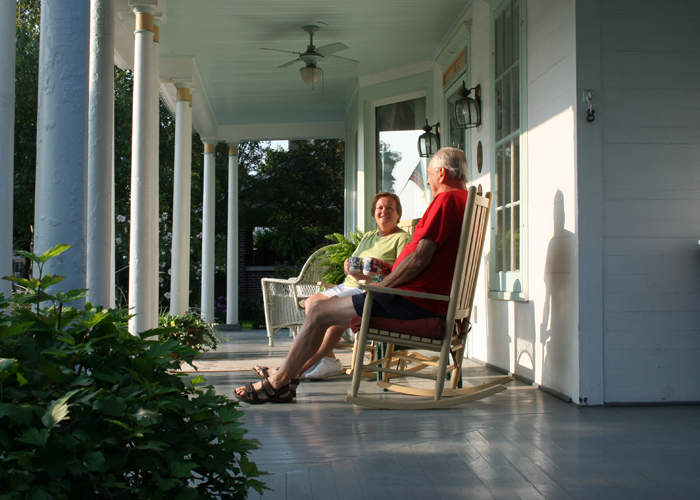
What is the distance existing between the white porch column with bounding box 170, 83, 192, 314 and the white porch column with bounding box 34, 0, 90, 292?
426 centimetres

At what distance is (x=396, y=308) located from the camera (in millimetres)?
2922

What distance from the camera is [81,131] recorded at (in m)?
2.03

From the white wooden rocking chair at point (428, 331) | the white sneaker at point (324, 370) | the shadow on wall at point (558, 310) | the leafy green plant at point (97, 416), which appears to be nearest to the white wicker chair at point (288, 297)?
the white sneaker at point (324, 370)

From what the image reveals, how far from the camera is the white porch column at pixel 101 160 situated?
8.30 feet

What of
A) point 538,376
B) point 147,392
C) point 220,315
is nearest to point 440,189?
point 538,376

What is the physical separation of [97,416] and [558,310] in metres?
2.64

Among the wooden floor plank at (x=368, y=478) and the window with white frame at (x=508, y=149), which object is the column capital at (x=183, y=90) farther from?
the wooden floor plank at (x=368, y=478)

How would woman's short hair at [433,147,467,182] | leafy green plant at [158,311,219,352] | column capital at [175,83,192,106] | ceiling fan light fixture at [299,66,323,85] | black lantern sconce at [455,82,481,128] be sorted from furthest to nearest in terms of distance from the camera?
column capital at [175,83,192,106]
ceiling fan light fixture at [299,66,323,85]
leafy green plant at [158,311,219,352]
black lantern sconce at [455,82,481,128]
woman's short hair at [433,147,467,182]

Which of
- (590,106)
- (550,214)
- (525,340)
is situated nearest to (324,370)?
(525,340)

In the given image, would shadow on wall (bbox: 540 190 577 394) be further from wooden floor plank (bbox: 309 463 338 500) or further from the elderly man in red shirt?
wooden floor plank (bbox: 309 463 338 500)

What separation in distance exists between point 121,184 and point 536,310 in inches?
468

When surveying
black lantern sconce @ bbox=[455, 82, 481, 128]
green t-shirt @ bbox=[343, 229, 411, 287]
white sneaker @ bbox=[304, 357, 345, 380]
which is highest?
black lantern sconce @ bbox=[455, 82, 481, 128]

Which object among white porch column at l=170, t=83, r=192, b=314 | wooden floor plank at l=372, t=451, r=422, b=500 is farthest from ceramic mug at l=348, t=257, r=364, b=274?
white porch column at l=170, t=83, r=192, b=314

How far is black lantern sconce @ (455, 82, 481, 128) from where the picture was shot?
15.1 ft
